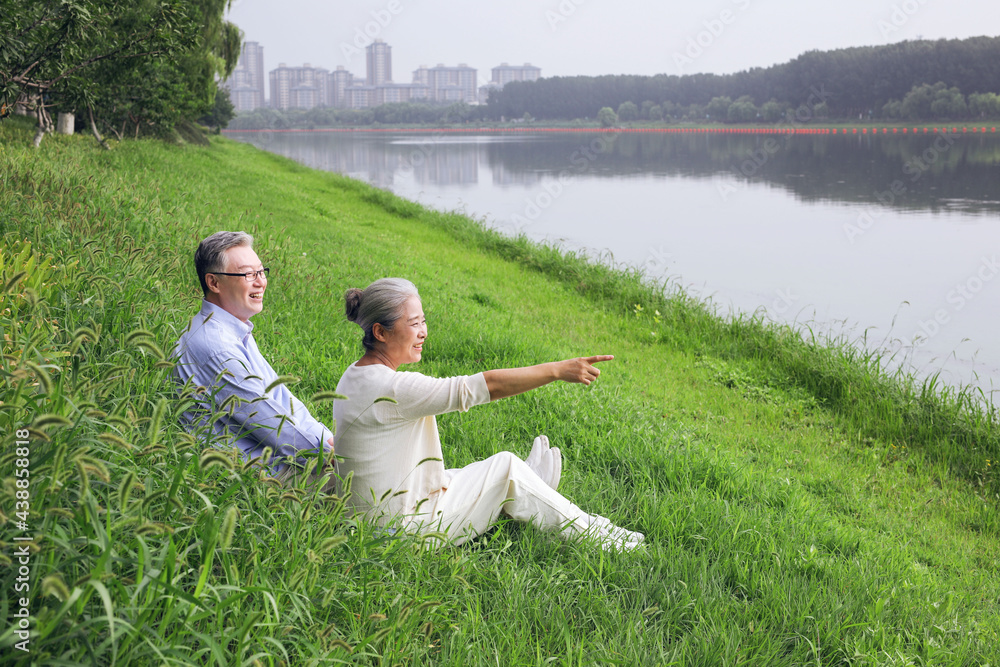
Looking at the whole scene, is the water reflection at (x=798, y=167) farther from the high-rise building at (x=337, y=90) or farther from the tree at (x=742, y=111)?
the high-rise building at (x=337, y=90)

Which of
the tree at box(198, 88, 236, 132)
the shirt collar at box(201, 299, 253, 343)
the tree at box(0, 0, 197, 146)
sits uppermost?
the tree at box(198, 88, 236, 132)

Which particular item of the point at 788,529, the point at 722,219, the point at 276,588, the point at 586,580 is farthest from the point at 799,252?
the point at 276,588

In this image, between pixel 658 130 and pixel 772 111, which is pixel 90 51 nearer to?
pixel 772 111

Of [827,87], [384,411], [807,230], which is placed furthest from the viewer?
[827,87]

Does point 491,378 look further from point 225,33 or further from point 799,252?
point 225,33

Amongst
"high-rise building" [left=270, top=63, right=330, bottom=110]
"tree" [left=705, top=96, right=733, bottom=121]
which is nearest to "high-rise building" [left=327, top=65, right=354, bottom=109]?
"high-rise building" [left=270, top=63, right=330, bottom=110]

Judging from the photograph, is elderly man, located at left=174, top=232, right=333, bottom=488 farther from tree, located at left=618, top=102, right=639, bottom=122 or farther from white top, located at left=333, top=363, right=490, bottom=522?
tree, located at left=618, top=102, right=639, bottom=122

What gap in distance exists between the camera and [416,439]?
3.20m

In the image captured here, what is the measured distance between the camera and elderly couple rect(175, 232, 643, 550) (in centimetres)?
297

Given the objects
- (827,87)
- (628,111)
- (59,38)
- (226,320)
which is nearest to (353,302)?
(226,320)

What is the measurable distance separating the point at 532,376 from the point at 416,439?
613mm

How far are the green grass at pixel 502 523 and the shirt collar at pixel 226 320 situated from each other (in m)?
0.29

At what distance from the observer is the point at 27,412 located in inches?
86.0

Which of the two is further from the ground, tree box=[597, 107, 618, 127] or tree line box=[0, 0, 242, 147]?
tree box=[597, 107, 618, 127]
